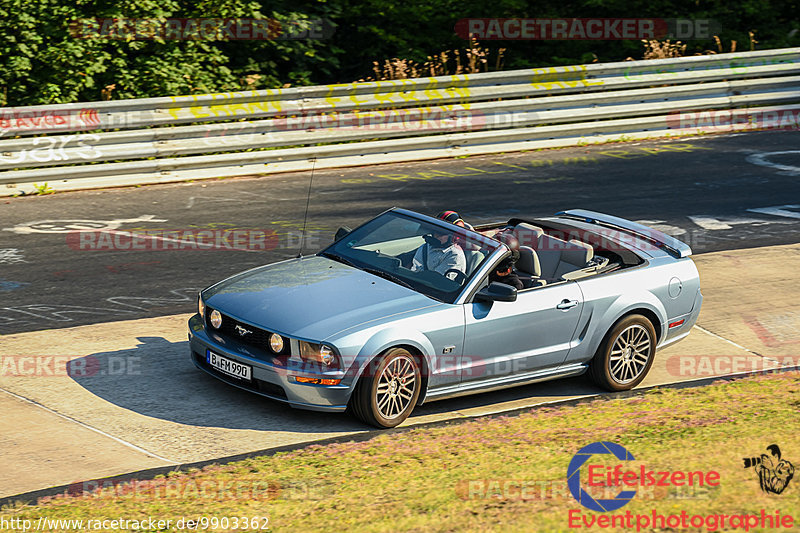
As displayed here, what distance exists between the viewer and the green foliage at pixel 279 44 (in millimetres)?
16406

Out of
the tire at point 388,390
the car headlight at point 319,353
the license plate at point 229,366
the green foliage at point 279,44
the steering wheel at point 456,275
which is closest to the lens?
the car headlight at point 319,353

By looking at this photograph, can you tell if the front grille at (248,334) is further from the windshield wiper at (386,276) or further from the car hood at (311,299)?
the windshield wiper at (386,276)

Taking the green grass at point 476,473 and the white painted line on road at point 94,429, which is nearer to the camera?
the green grass at point 476,473

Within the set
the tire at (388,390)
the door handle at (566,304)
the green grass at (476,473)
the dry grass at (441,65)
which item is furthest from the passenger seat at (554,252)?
the dry grass at (441,65)

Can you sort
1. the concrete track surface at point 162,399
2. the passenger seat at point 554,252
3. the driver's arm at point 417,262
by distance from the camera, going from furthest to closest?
the passenger seat at point 554,252
the driver's arm at point 417,262
the concrete track surface at point 162,399

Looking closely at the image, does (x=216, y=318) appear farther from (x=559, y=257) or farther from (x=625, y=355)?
(x=625, y=355)

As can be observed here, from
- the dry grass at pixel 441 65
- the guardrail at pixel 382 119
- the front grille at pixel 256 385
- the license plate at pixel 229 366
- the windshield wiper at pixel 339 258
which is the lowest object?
the front grille at pixel 256 385

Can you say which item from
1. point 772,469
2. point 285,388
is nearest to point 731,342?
point 772,469

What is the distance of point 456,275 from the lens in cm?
802

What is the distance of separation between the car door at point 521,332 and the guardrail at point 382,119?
27.3 ft

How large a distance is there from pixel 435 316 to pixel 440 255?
31.8 inches

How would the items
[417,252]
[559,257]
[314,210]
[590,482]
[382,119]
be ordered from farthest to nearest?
1. [382,119]
2. [314,210]
3. [559,257]
4. [417,252]
5. [590,482]

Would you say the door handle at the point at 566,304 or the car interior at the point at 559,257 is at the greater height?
the car interior at the point at 559,257

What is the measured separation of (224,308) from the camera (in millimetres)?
7676
